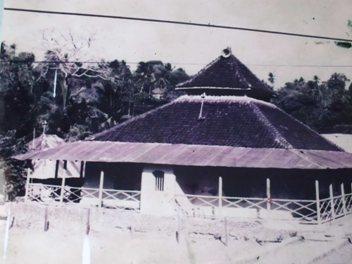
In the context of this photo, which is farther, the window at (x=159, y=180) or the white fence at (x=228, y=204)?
the window at (x=159, y=180)

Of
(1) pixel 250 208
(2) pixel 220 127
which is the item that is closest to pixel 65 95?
(2) pixel 220 127

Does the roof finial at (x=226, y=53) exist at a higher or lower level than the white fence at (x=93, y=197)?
higher

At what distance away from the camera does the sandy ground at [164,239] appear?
995 centimetres

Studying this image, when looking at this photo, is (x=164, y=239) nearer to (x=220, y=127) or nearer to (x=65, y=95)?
(x=220, y=127)

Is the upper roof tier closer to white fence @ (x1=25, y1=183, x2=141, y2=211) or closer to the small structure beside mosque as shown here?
the small structure beside mosque


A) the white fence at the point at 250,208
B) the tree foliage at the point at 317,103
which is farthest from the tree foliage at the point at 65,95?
the tree foliage at the point at 317,103

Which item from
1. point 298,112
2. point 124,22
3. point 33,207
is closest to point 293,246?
point 124,22

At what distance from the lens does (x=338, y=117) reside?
58.3ft

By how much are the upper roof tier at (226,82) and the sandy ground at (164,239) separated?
614cm

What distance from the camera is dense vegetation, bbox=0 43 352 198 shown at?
13.9 meters

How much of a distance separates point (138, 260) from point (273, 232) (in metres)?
3.87

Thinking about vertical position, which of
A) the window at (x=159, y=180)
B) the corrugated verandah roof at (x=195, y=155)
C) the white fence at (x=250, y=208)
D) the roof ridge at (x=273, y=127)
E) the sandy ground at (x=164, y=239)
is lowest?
the sandy ground at (x=164, y=239)

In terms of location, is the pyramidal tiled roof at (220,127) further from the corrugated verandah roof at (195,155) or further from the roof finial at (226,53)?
the roof finial at (226,53)

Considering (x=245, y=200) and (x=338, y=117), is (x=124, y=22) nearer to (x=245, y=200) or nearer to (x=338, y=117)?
(x=245, y=200)
